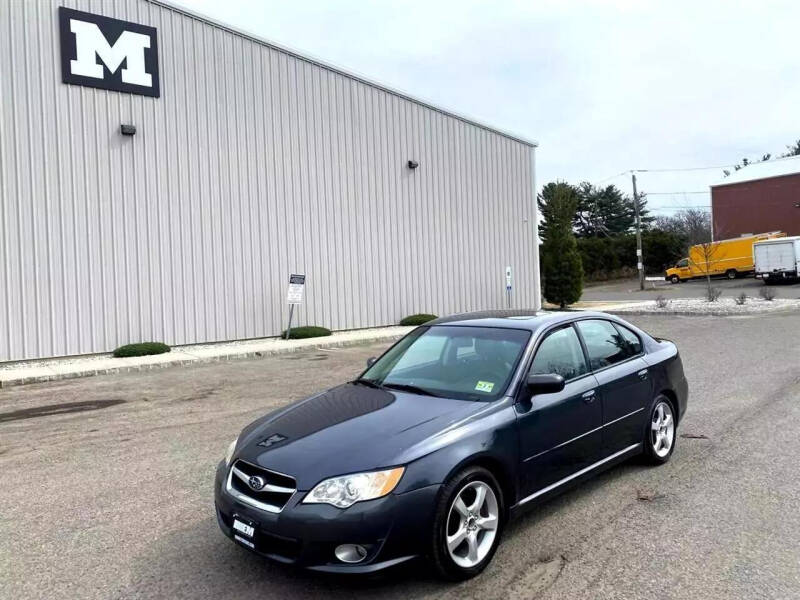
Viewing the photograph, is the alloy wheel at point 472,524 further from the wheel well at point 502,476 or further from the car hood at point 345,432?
the car hood at point 345,432

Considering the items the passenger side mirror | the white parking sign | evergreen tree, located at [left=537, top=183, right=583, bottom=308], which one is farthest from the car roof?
evergreen tree, located at [left=537, top=183, right=583, bottom=308]

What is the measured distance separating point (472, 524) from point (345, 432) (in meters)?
0.88

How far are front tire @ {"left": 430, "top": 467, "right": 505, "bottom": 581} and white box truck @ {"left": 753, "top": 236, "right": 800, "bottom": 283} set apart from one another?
130 feet

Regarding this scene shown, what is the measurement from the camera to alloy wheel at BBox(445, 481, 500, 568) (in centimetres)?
343

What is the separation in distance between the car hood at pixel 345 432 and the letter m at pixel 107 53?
549 inches

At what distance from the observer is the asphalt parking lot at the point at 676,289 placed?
31688 millimetres

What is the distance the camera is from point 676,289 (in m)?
38.2

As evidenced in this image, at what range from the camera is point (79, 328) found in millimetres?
14539

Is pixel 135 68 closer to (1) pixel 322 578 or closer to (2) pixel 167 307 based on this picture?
(2) pixel 167 307

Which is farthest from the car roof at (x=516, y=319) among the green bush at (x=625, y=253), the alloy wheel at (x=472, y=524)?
the green bush at (x=625, y=253)

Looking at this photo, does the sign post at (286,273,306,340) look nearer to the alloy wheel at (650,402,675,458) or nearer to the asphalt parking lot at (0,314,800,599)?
the asphalt parking lot at (0,314,800,599)

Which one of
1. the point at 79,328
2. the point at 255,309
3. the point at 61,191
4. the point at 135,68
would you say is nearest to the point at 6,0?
the point at 135,68

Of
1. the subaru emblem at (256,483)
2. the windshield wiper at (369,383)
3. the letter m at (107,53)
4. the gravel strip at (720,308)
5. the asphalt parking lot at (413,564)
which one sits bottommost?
the asphalt parking lot at (413,564)

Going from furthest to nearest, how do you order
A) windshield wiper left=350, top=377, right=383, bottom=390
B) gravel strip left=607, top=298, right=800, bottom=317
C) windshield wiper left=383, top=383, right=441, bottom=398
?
gravel strip left=607, top=298, right=800, bottom=317
windshield wiper left=350, top=377, right=383, bottom=390
windshield wiper left=383, top=383, right=441, bottom=398
